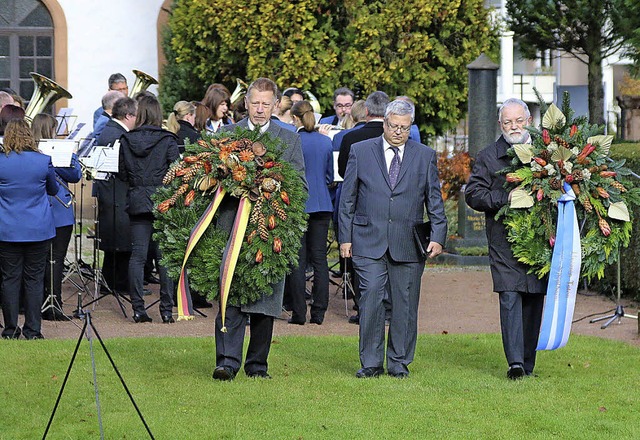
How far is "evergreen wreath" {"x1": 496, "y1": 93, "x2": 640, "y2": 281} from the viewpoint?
8.99 meters

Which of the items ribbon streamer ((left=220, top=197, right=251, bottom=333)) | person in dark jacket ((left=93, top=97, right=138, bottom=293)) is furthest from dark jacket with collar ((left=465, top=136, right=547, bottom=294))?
person in dark jacket ((left=93, top=97, right=138, bottom=293))

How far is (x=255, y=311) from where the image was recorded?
29.6 ft

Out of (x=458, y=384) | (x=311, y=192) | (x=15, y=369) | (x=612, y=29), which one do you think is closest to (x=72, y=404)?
(x=15, y=369)

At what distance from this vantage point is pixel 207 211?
897 cm

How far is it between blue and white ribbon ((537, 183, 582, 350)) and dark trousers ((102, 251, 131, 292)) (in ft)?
19.8

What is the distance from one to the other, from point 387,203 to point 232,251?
123 centimetres

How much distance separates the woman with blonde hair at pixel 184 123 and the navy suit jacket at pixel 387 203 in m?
4.07

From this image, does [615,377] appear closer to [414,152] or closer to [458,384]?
[458,384]

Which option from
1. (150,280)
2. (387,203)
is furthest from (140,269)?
(387,203)

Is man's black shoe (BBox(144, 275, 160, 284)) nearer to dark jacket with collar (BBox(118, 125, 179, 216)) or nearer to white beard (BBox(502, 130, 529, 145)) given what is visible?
→ dark jacket with collar (BBox(118, 125, 179, 216))

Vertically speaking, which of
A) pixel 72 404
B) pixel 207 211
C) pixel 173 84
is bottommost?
pixel 72 404

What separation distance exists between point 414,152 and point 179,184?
5.71 ft

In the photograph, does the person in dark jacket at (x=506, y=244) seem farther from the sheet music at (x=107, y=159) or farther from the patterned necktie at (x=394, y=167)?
the sheet music at (x=107, y=159)

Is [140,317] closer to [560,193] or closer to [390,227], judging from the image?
[390,227]
